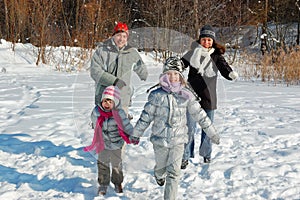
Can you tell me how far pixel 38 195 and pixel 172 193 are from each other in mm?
1194

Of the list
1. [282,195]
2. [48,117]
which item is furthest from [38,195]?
[48,117]

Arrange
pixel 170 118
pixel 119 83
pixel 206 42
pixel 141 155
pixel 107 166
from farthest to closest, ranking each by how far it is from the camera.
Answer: pixel 141 155, pixel 206 42, pixel 119 83, pixel 107 166, pixel 170 118

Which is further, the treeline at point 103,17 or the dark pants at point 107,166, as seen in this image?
the treeline at point 103,17

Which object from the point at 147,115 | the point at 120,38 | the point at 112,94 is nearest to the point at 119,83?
the point at 112,94

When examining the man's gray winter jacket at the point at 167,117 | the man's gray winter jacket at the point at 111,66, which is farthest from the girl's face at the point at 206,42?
the man's gray winter jacket at the point at 167,117

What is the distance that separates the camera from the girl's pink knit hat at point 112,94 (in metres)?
2.91

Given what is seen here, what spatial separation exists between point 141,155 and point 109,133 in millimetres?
1170

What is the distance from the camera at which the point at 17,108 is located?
648 centimetres

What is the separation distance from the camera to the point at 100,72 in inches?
127

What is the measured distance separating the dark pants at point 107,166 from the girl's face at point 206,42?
1.34 meters

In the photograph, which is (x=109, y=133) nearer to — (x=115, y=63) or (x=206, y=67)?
(x=115, y=63)

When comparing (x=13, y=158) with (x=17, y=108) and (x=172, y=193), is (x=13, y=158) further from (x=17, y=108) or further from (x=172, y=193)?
(x=17, y=108)

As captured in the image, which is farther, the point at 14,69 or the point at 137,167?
the point at 14,69

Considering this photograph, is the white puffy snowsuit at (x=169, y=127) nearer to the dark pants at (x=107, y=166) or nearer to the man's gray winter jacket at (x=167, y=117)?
the man's gray winter jacket at (x=167, y=117)
